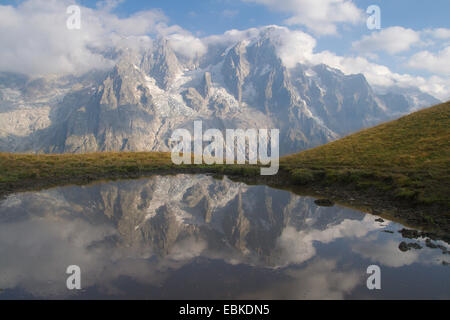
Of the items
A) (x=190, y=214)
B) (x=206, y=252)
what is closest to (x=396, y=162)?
(x=190, y=214)

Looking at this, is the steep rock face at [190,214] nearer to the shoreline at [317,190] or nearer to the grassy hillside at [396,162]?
the shoreline at [317,190]

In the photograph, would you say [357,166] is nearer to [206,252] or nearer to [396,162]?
[396,162]

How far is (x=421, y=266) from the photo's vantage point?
1484cm

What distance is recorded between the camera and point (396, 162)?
34.2m

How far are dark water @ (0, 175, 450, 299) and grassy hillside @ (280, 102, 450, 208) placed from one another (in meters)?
7.10

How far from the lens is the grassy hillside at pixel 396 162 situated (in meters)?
26.2

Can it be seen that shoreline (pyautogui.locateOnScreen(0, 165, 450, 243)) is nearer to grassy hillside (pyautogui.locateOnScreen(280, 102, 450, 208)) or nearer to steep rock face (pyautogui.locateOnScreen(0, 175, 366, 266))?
grassy hillside (pyautogui.locateOnScreen(280, 102, 450, 208))

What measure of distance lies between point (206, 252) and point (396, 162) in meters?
29.1

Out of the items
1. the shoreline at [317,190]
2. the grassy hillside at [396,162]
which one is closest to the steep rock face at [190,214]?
the shoreline at [317,190]

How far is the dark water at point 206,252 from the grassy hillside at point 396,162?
7100 millimetres

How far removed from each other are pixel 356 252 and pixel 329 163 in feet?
85.6

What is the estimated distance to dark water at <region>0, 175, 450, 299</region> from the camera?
42.5 feet

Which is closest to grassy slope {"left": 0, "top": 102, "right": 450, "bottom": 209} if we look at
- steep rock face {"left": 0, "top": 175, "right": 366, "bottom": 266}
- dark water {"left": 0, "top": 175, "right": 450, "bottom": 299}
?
steep rock face {"left": 0, "top": 175, "right": 366, "bottom": 266}
